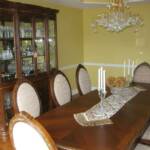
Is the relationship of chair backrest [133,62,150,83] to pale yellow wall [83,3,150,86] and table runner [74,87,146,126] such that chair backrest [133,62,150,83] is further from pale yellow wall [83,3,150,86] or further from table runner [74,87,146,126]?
pale yellow wall [83,3,150,86]

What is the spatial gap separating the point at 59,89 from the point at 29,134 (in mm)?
1712

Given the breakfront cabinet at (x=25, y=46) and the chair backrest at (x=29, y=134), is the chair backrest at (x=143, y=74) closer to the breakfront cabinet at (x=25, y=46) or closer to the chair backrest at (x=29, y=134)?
the breakfront cabinet at (x=25, y=46)

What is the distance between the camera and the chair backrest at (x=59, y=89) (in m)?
2.91

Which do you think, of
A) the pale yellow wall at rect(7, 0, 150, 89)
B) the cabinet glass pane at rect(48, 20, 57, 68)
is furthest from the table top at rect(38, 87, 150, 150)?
the pale yellow wall at rect(7, 0, 150, 89)

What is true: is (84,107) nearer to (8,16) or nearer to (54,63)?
(8,16)

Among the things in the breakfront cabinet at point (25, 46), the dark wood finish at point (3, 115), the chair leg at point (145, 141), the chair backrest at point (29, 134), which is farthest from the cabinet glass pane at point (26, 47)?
the chair backrest at point (29, 134)

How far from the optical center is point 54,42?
15.2ft

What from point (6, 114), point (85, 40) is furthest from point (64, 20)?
point (6, 114)

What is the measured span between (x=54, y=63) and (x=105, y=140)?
3107mm

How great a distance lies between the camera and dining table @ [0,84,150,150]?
1677 millimetres

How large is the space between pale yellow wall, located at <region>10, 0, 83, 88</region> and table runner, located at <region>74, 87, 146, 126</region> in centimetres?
257

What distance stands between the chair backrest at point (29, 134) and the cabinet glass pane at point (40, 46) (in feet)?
9.57

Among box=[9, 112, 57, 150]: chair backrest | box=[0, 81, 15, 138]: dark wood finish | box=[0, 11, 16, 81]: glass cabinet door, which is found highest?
box=[0, 11, 16, 81]: glass cabinet door

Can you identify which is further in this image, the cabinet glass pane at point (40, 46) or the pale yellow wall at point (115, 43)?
the pale yellow wall at point (115, 43)
